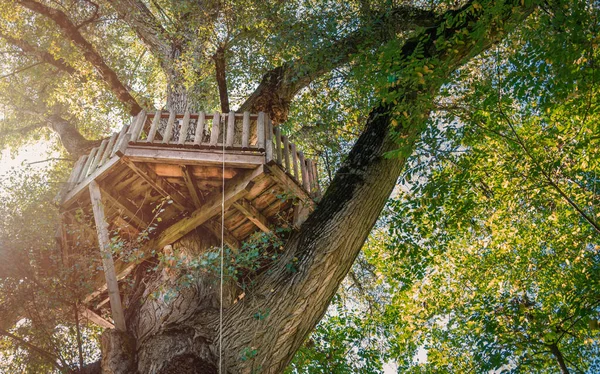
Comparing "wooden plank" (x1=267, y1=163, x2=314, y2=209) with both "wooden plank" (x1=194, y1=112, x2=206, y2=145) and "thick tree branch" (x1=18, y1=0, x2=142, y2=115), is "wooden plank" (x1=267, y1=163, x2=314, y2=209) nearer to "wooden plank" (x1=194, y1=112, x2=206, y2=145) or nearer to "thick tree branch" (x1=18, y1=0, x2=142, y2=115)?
"wooden plank" (x1=194, y1=112, x2=206, y2=145)

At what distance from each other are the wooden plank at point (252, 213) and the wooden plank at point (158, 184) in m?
0.80

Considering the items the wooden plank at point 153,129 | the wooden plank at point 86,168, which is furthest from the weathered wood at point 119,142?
the wooden plank at point 86,168

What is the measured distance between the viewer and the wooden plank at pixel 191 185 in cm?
603

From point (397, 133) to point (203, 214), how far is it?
312cm

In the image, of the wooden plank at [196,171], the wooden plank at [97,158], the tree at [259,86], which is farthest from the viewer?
the wooden plank at [97,158]

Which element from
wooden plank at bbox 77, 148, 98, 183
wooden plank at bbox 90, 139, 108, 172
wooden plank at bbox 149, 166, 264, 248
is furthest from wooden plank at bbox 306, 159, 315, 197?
wooden plank at bbox 77, 148, 98, 183

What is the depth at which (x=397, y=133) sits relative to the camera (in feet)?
15.3

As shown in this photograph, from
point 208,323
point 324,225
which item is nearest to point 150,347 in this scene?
point 208,323

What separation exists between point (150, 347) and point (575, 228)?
320 inches

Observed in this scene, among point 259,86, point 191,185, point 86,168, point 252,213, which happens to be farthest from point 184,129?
point 259,86

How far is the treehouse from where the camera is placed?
226 inches

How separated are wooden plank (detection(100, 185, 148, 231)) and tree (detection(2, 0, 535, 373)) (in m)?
0.83

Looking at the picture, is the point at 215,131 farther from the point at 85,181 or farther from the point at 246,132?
the point at 85,181

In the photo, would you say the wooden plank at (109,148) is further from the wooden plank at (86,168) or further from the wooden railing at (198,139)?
the wooden plank at (86,168)
